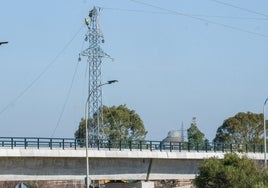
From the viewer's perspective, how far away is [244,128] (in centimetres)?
11888

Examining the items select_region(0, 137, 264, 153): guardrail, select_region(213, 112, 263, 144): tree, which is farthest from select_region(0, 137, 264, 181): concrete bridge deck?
select_region(213, 112, 263, 144): tree

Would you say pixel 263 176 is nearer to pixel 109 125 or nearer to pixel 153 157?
pixel 153 157

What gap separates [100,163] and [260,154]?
25722 mm

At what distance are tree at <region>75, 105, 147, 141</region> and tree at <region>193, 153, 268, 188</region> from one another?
47.4m

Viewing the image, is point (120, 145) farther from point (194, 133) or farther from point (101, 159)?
point (194, 133)

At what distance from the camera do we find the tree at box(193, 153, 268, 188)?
54031 mm

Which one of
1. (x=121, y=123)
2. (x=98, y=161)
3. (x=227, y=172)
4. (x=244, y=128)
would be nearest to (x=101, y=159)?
(x=98, y=161)

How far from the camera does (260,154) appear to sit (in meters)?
77.1

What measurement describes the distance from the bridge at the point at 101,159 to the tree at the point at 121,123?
35.0 meters

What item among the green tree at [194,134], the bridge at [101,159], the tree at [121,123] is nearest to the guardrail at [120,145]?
the bridge at [101,159]

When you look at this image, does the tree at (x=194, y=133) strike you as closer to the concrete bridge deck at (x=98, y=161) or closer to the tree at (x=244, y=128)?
the tree at (x=244, y=128)

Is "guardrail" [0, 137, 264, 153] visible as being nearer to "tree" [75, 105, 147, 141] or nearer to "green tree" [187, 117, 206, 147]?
"tree" [75, 105, 147, 141]

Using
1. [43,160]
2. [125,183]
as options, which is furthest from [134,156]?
[43,160]

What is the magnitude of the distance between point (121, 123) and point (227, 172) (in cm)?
5301
